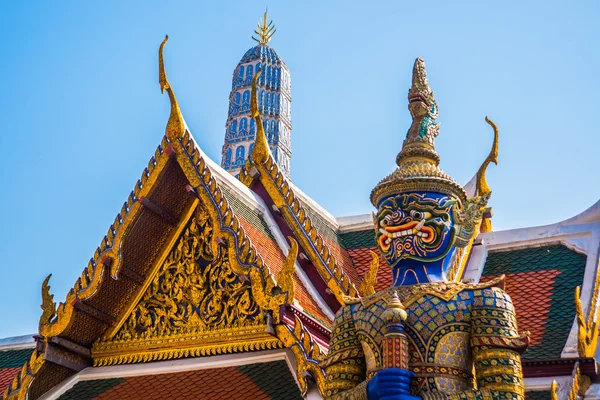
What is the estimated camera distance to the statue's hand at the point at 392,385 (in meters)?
4.43

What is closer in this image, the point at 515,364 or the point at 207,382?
the point at 515,364

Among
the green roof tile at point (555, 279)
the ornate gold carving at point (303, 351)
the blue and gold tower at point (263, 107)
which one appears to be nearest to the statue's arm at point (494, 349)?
the ornate gold carving at point (303, 351)

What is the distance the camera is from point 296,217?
752 cm

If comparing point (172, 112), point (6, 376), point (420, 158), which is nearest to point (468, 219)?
point (420, 158)

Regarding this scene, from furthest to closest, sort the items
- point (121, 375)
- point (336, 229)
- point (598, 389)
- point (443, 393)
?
1. point (336, 229)
2. point (121, 375)
3. point (598, 389)
4. point (443, 393)

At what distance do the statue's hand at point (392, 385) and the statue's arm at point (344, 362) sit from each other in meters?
0.37

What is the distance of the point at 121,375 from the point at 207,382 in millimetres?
909

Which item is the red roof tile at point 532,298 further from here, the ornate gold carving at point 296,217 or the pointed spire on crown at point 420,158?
the pointed spire on crown at point 420,158

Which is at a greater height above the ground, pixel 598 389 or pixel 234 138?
pixel 234 138

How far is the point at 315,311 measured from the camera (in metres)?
6.95

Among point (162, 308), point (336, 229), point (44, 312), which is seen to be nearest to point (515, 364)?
point (162, 308)

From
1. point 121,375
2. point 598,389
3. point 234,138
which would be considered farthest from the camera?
point 234,138

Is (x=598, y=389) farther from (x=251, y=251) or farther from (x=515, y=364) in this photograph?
(x=251, y=251)

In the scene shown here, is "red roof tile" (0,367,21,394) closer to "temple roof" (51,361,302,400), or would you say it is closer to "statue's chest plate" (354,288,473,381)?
"temple roof" (51,361,302,400)
